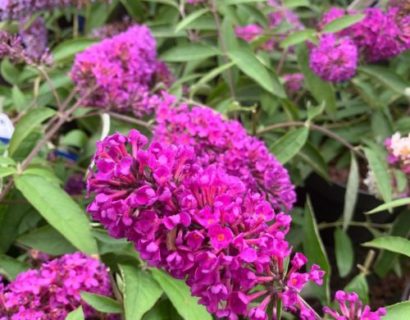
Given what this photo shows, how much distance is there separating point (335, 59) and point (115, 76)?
0.49 meters

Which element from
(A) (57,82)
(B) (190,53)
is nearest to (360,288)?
(B) (190,53)

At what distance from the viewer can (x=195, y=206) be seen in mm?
679

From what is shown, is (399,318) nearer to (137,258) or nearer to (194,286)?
(194,286)

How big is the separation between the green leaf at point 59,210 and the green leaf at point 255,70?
1.79 feet

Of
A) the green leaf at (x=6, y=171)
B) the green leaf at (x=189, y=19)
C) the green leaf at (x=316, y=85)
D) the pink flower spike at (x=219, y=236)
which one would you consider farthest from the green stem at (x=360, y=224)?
the pink flower spike at (x=219, y=236)

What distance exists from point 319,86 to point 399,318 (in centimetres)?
83

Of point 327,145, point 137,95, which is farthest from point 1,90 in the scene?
point 327,145

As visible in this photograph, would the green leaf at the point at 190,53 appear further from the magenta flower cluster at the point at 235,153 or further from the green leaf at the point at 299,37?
the magenta flower cluster at the point at 235,153

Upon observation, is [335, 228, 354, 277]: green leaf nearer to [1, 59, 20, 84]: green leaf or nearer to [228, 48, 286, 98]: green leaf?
[228, 48, 286, 98]: green leaf

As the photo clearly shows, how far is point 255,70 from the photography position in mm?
1446

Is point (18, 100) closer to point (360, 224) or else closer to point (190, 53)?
point (190, 53)

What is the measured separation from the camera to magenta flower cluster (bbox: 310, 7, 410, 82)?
1395 mm

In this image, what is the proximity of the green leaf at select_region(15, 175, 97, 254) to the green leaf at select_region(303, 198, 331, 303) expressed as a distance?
39 centimetres

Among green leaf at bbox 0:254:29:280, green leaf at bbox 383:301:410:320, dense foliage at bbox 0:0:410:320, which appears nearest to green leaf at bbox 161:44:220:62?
dense foliage at bbox 0:0:410:320
